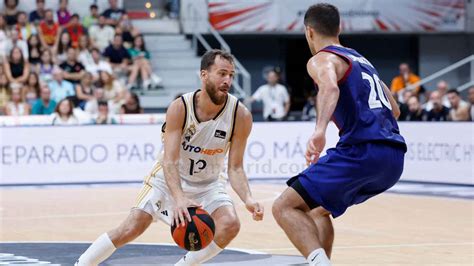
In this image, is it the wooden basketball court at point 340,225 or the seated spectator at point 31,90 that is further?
the seated spectator at point 31,90

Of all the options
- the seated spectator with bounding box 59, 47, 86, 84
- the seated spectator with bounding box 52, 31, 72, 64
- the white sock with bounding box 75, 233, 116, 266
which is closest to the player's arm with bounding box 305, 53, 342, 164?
the white sock with bounding box 75, 233, 116, 266

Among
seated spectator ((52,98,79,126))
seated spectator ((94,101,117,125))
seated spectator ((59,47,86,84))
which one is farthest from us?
seated spectator ((59,47,86,84))

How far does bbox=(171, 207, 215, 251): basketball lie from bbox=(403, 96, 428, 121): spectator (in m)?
11.5

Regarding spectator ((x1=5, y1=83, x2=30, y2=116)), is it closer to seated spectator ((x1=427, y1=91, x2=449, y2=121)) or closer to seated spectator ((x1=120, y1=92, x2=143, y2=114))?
seated spectator ((x1=120, y1=92, x2=143, y2=114))

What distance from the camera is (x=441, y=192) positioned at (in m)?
15.9

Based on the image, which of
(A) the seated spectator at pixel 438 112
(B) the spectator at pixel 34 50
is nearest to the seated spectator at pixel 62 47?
(B) the spectator at pixel 34 50

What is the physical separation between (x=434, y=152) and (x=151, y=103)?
7.29m

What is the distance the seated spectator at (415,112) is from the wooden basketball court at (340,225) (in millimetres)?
2779

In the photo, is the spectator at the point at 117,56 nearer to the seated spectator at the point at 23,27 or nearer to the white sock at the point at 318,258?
the seated spectator at the point at 23,27

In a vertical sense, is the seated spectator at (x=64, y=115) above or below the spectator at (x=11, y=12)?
below

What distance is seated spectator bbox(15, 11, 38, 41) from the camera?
21234 millimetres

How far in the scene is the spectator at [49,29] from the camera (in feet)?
70.5

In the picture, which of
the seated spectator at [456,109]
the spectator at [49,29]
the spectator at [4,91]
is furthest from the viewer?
the spectator at [49,29]

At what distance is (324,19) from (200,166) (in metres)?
1.58
